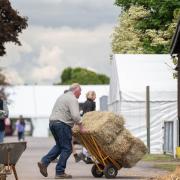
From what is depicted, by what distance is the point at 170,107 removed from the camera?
3081cm

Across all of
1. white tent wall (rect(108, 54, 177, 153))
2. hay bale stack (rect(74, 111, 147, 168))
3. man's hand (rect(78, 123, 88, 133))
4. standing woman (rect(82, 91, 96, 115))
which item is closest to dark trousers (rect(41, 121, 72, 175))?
man's hand (rect(78, 123, 88, 133))

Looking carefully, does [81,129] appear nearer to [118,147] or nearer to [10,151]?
[118,147]

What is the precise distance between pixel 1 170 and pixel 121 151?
3.26 metres

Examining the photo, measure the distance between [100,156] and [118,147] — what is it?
0.41 m

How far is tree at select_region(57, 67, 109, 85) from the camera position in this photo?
142 metres

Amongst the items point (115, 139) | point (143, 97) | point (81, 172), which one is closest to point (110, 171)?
point (115, 139)

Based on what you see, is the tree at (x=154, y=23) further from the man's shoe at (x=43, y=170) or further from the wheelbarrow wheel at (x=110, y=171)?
the man's shoe at (x=43, y=170)

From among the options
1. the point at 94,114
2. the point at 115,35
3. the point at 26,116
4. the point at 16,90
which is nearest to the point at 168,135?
the point at 94,114

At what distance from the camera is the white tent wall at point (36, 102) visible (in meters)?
82.0

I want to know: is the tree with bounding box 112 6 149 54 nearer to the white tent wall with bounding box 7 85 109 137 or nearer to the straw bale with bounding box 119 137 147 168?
the straw bale with bounding box 119 137 147 168

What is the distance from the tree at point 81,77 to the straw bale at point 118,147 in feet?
395

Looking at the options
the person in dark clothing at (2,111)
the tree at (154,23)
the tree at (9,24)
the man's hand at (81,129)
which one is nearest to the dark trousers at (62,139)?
the man's hand at (81,129)

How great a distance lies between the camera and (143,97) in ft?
101

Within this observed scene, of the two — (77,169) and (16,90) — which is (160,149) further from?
(16,90)
